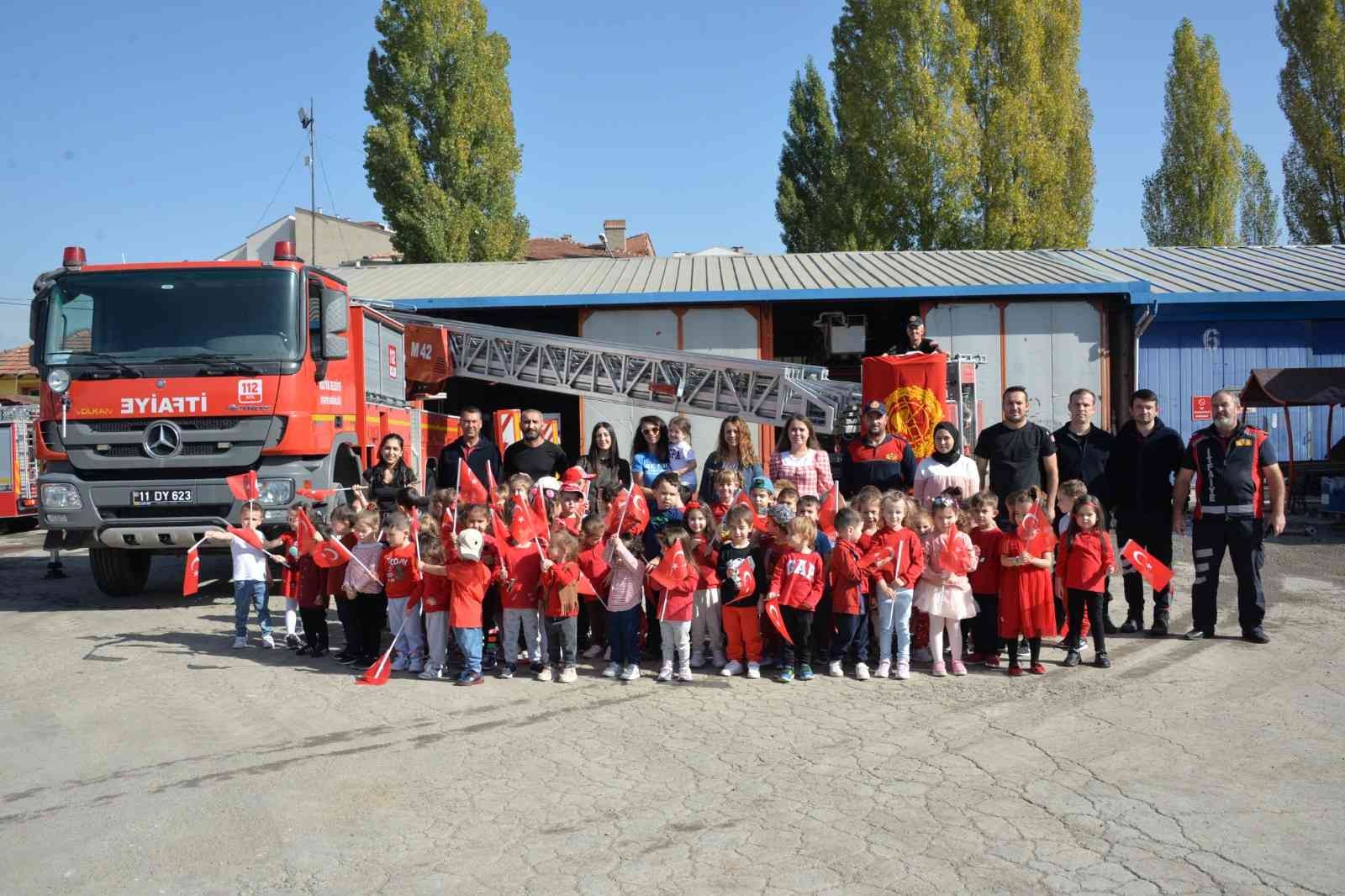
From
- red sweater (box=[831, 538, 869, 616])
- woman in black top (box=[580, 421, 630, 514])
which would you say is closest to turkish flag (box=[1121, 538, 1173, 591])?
red sweater (box=[831, 538, 869, 616])

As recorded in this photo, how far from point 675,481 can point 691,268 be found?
15354 mm

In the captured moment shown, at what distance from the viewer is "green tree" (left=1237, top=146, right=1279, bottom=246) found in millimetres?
38156

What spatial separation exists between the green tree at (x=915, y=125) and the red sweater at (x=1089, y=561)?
24080 millimetres

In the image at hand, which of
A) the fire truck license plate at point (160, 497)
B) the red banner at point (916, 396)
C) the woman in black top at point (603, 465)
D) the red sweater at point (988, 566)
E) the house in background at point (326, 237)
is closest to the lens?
the red sweater at point (988, 566)

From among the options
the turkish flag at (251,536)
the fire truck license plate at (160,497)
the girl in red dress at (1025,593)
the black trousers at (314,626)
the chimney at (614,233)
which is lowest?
the black trousers at (314,626)

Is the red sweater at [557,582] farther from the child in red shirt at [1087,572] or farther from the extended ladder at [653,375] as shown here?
the extended ladder at [653,375]

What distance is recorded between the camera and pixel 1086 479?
836 centimetres

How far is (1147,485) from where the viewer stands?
324 inches

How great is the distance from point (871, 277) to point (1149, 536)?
41.9 ft

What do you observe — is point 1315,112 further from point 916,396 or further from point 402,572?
point 402,572

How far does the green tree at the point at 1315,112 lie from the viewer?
106 feet

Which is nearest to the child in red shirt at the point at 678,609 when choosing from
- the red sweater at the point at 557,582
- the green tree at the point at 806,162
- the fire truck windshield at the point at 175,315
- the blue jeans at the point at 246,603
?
the red sweater at the point at 557,582

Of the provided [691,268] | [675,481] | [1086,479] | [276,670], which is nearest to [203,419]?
[276,670]

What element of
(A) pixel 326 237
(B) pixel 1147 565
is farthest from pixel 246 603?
(A) pixel 326 237
